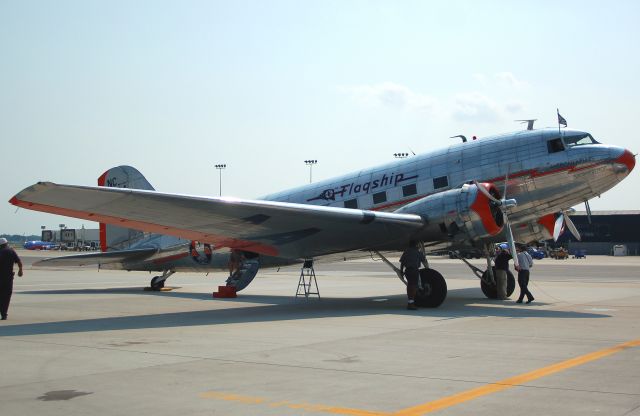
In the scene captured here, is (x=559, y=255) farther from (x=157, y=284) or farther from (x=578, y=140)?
(x=578, y=140)

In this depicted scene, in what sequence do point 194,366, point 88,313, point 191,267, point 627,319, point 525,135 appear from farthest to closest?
point 191,267 < point 525,135 < point 88,313 < point 627,319 < point 194,366

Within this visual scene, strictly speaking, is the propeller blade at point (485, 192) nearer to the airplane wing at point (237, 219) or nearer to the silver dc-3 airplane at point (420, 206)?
the silver dc-3 airplane at point (420, 206)

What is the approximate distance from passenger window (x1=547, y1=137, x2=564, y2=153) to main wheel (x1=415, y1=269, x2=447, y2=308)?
3.95 meters

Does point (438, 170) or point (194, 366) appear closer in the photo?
point (194, 366)

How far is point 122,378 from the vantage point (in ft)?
24.0

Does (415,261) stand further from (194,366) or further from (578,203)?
(194,366)

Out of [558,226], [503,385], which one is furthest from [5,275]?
[558,226]

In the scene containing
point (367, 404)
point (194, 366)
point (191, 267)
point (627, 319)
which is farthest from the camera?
point (191, 267)

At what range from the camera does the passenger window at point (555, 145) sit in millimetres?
16141

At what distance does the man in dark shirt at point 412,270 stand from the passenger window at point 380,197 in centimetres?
241

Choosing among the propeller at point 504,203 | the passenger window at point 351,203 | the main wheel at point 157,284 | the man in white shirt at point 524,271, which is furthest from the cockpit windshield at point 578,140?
the main wheel at point 157,284

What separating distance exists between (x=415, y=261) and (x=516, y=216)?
3203mm

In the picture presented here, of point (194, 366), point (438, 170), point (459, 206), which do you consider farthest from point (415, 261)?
point (194, 366)

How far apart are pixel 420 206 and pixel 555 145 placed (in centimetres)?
348
